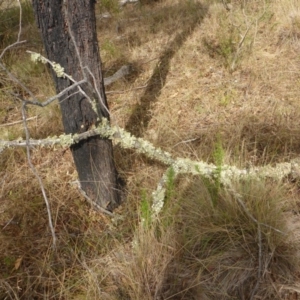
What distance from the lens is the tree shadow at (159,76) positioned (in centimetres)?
285

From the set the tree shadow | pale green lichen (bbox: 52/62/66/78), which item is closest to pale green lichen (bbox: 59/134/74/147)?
pale green lichen (bbox: 52/62/66/78)

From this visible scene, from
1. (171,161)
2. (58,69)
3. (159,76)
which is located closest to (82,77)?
(58,69)

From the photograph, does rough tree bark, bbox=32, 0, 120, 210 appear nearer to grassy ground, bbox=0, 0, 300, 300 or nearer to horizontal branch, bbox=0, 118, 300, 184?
horizontal branch, bbox=0, 118, 300, 184

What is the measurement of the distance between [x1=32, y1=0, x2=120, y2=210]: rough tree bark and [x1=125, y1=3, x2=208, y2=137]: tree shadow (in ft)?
2.36

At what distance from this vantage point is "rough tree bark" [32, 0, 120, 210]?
5.41 ft

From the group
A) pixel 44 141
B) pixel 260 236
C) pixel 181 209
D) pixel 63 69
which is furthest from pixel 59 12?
pixel 260 236

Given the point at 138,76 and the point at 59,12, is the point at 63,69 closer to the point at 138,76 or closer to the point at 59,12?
the point at 59,12

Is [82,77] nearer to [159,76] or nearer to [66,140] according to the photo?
[66,140]

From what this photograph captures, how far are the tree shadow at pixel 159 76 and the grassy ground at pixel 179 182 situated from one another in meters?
0.02

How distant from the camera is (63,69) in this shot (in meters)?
1.77

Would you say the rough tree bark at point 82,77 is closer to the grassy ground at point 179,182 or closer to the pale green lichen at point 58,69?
the pale green lichen at point 58,69

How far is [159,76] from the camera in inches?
137

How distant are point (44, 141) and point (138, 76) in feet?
6.33

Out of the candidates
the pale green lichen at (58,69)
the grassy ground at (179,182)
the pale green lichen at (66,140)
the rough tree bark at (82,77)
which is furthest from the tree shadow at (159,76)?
the pale green lichen at (58,69)
